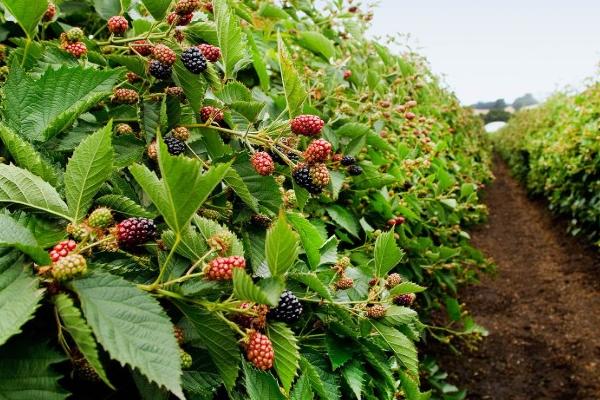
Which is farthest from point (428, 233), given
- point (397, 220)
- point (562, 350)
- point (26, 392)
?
point (26, 392)

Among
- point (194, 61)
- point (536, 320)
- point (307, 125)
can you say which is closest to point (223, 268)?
point (307, 125)

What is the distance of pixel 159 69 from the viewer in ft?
3.53

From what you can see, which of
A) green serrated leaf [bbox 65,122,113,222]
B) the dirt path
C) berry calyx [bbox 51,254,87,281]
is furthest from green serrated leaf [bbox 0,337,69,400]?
the dirt path

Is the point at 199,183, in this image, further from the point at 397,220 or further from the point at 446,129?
the point at 446,129

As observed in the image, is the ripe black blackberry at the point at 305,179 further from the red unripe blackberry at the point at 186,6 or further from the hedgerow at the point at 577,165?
the hedgerow at the point at 577,165

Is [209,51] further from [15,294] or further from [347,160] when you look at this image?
[15,294]

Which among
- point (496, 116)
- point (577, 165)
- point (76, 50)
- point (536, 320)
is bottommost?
point (496, 116)

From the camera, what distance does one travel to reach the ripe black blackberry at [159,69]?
3.53 ft

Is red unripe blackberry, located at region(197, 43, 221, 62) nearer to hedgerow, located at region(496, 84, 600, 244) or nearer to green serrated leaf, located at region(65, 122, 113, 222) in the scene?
green serrated leaf, located at region(65, 122, 113, 222)

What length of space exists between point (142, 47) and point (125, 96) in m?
0.13

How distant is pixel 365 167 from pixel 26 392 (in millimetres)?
1556

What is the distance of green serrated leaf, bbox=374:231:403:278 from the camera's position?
124 centimetres

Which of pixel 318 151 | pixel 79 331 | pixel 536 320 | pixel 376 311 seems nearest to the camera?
pixel 79 331

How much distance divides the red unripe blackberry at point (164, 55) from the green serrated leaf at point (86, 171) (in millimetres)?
328
